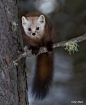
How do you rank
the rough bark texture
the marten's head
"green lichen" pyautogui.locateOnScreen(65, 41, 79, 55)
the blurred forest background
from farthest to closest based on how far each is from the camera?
the blurred forest background, the marten's head, the rough bark texture, "green lichen" pyautogui.locateOnScreen(65, 41, 79, 55)

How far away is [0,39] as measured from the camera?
2074 mm

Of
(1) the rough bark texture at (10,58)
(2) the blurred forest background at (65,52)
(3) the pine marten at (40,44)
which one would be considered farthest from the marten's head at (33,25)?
(2) the blurred forest background at (65,52)

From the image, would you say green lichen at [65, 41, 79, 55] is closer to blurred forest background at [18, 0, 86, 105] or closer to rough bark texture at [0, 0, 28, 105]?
rough bark texture at [0, 0, 28, 105]

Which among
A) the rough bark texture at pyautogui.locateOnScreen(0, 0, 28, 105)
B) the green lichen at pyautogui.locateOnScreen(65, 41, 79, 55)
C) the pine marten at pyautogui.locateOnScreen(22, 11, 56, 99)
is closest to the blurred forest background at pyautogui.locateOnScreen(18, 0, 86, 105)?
the pine marten at pyautogui.locateOnScreen(22, 11, 56, 99)

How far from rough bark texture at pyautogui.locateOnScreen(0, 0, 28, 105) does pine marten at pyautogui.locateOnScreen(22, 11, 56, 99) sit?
0.56 ft

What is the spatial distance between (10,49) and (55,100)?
6.64ft

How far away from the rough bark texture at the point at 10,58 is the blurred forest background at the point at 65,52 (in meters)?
1.36

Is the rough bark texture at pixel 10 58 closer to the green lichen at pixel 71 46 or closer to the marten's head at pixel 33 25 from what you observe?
the marten's head at pixel 33 25

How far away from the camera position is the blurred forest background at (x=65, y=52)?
11.5ft

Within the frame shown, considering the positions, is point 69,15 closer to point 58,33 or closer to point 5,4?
point 58,33

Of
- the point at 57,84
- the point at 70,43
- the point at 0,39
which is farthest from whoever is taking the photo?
the point at 57,84

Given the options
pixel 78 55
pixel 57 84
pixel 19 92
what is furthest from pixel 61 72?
pixel 19 92

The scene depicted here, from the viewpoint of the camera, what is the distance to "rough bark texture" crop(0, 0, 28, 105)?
2.04m

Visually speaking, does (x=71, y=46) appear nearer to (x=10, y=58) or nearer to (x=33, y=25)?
(x=33, y=25)
